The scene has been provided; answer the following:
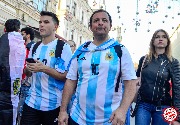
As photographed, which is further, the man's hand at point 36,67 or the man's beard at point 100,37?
the man's hand at point 36,67

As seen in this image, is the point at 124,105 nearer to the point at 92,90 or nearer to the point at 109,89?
the point at 109,89

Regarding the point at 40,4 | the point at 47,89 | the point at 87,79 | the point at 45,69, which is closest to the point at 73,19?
the point at 40,4

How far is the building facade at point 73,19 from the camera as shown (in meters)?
23.2

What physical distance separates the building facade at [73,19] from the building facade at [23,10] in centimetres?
433

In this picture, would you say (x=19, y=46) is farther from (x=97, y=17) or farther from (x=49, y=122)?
(x=97, y=17)

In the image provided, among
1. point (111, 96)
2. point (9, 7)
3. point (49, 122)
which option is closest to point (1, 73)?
point (49, 122)

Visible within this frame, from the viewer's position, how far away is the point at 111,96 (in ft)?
7.79

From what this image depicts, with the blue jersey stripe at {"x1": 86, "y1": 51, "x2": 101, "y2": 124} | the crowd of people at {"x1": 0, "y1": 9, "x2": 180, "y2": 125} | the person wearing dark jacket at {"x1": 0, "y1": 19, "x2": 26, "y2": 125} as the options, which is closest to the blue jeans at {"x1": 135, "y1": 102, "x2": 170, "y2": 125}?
the crowd of people at {"x1": 0, "y1": 9, "x2": 180, "y2": 125}

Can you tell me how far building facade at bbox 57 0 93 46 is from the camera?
76.1 feet

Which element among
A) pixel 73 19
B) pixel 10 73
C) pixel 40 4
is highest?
pixel 73 19

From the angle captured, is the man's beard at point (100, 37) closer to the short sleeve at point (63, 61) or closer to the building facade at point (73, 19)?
the short sleeve at point (63, 61)

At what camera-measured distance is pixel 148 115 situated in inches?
135

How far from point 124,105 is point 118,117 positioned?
0.13m

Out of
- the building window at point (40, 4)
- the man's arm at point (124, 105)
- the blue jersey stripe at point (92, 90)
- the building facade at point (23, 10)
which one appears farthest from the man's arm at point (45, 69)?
the building window at point (40, 4)
